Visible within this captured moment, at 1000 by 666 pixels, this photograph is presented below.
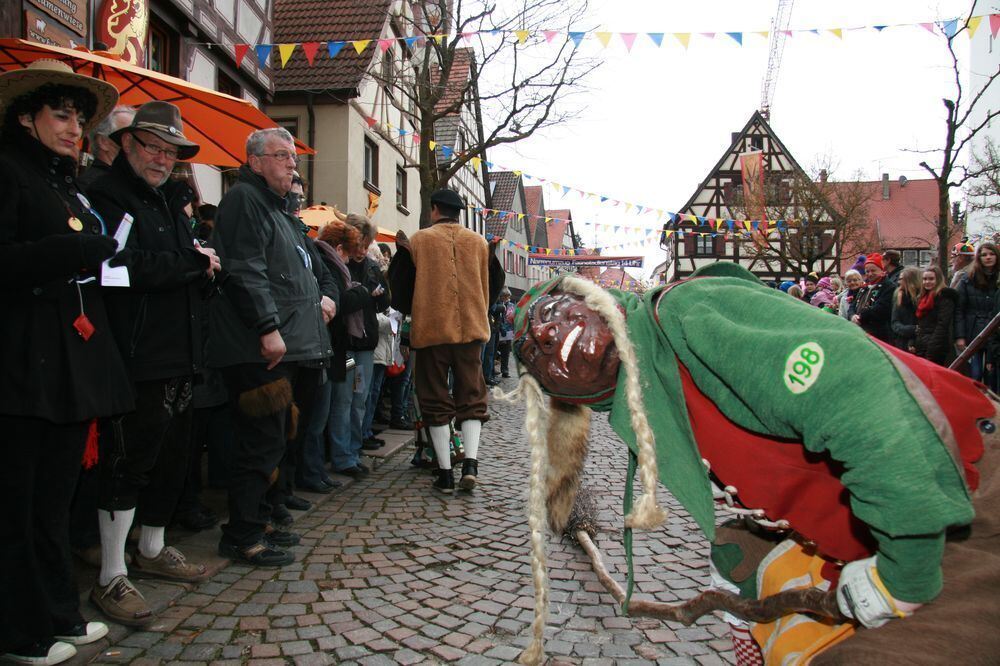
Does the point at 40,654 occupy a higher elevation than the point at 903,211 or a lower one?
lower

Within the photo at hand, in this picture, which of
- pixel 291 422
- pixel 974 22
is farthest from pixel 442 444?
pixel 974 22

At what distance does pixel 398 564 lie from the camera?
134 inches

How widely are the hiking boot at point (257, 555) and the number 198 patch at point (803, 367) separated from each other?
2879 millimetres

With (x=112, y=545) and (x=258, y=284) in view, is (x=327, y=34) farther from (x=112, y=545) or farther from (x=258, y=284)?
(x=112, y=545)

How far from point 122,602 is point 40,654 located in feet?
1.25

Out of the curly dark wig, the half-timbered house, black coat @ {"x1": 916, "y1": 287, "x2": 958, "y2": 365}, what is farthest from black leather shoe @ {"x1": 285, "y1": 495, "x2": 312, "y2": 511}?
the half-timbered house

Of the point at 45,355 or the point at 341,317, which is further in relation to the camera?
the point at 341,317

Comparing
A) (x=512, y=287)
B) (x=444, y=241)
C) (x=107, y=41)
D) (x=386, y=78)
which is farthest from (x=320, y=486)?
(x=512, y=287)

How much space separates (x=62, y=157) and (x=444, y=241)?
8.87 feet

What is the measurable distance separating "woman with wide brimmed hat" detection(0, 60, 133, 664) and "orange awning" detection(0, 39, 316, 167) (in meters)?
1.70

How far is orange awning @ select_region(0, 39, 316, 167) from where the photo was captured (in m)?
3.89

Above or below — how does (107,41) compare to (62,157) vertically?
above

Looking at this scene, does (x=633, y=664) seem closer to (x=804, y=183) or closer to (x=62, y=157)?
(x=62, y=157)

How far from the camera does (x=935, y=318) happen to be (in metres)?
7.61
